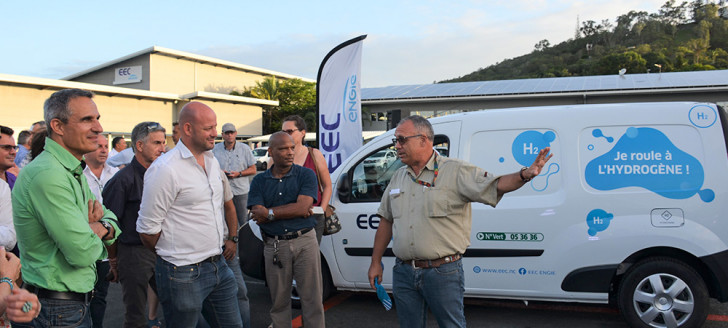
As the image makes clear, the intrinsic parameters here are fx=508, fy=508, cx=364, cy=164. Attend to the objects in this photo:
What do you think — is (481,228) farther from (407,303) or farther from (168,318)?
(168,318)

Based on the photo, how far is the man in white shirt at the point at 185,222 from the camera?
2828 millimetres

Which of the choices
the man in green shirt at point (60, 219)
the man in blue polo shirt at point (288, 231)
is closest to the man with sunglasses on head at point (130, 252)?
the man in blue polo shirt at point (288, 231)

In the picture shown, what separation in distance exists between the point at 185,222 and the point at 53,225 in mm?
898

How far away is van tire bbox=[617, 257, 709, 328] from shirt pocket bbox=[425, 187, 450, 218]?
7.22 feet

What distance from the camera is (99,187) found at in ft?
Answer: 14.3

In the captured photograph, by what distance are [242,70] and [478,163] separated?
54364mm

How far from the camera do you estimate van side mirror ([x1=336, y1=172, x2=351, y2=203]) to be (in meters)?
4.89

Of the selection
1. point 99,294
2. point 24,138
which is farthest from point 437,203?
point 24,138

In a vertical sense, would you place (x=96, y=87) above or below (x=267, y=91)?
below

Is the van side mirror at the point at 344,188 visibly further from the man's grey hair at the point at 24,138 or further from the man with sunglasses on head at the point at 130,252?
the man's grey hair at the point at 24,138

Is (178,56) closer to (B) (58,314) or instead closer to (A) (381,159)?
(A) (381,159)

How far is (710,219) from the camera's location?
4012 millimetres

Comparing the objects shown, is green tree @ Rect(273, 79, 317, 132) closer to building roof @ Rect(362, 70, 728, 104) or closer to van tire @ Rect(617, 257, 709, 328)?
building roof @ Rect(362, 70, 728, 104)

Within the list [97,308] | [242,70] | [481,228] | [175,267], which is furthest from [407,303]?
[242,70]
